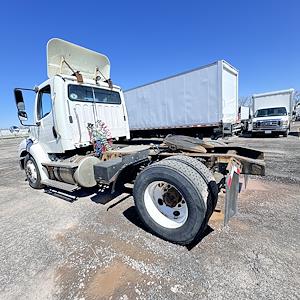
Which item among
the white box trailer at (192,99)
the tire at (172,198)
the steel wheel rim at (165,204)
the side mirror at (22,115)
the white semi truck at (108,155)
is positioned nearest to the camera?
the tire at (172,198)

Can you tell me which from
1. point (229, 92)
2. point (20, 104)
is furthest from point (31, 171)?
point (229, 92)

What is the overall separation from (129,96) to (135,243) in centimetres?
1352

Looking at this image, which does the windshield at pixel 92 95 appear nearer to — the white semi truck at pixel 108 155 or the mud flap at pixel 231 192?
the white semi truck at pixel 108 155

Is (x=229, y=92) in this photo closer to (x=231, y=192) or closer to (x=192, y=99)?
(x=192, y=99)

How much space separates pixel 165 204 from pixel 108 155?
79.2 inches

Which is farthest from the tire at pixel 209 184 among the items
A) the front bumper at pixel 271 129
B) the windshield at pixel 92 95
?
the front bumper at pixel 271 129

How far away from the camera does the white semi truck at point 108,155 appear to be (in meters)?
2.78

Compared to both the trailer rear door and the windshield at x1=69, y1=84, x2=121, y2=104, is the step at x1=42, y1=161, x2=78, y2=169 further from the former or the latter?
the trailer rear door

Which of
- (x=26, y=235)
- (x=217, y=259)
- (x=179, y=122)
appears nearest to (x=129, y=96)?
(x=179, y=122)

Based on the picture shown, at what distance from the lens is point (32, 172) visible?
219 inches

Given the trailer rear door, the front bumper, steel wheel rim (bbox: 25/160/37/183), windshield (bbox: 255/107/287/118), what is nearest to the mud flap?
steel wheel rim (bbox: 25/160/37/183)

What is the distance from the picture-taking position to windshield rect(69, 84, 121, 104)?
4.68 metres

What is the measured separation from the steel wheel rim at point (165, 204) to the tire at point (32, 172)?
353 cm

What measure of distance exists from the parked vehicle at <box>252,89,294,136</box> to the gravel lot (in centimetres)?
1286
